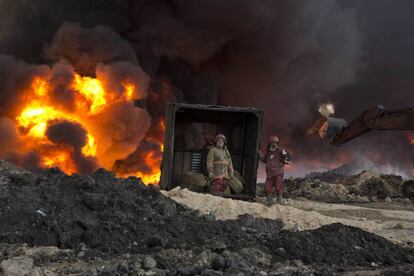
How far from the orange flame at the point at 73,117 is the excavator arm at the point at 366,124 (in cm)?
1231

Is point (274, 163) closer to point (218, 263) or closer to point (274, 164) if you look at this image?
point (274, 164)

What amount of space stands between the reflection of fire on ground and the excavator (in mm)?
12043

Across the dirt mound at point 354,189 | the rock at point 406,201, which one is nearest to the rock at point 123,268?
the dirt mound at point 354,189

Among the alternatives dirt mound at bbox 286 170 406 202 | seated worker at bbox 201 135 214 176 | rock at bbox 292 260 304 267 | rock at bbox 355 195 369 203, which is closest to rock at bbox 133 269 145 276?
rock at bbox 292 260 304 267

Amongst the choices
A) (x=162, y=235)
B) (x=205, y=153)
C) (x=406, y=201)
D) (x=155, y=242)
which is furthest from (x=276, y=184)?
(x=155, y=242)

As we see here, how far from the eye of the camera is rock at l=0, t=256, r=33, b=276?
5426 mm

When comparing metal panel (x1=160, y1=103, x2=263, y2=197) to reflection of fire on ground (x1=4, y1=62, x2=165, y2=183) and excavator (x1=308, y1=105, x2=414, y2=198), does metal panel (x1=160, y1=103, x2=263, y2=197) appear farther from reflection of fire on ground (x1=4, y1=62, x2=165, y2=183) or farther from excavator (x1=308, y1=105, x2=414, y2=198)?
reflection of fire on ground (x1=4, y1=62, x2=165, y2=183)

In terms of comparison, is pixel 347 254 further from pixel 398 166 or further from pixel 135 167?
pixel 398 166

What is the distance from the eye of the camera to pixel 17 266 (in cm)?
555

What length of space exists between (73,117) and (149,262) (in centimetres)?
2036

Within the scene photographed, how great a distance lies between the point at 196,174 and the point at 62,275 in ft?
24.0

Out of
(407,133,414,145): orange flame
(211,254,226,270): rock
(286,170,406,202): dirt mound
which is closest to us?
(211,254,226,270): rock

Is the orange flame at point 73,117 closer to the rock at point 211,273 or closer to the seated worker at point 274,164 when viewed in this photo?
the seated worker at point 274,164

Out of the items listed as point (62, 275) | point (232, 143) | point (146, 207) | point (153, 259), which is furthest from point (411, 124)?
point (62, 275)
